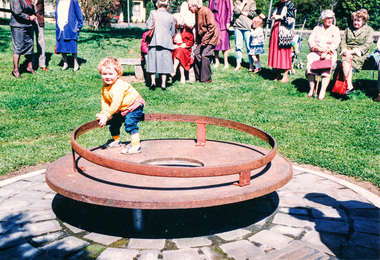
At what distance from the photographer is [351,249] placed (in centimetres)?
303

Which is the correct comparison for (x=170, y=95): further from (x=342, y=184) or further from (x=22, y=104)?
(x=342, y=184)

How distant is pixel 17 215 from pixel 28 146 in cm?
242

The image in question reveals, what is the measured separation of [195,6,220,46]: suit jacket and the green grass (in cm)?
105

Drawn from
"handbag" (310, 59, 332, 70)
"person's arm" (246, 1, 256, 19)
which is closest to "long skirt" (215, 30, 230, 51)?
"person's arm" (246, 1, 256, 19)

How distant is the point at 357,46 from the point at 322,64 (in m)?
0.92

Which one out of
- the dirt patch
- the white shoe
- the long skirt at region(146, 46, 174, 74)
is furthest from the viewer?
the long skirt at region(146, 46, 174, 74)

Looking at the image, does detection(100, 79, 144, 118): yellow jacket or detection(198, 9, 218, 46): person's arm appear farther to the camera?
detection(198, 9, 218, 46): person's arm

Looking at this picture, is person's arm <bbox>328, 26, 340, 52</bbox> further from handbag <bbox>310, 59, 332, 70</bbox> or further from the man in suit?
the man in suit

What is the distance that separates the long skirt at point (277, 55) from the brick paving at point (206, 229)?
5.73 m

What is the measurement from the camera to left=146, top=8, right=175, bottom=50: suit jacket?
28.8 ft

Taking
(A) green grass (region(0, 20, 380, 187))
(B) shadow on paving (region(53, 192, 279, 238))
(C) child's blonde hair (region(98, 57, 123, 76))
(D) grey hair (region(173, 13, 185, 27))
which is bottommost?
(B) shadow on paving (region(53, 192, 279, 238))

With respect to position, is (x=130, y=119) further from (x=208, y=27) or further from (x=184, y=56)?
(x=208, y=27)

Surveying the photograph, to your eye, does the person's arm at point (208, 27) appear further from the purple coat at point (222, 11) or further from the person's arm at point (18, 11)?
the person's arm at point (18, 11)

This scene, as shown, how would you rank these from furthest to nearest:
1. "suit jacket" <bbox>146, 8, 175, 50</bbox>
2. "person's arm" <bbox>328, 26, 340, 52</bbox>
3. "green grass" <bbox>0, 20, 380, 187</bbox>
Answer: "suit jacket" <bbox>146, 8, 175, 50</bbox> < "person's arm" <bbox>328, 26, 340, 52</bbox> < "green grass" <bbox>0, 20, 380, 187</bbox>
